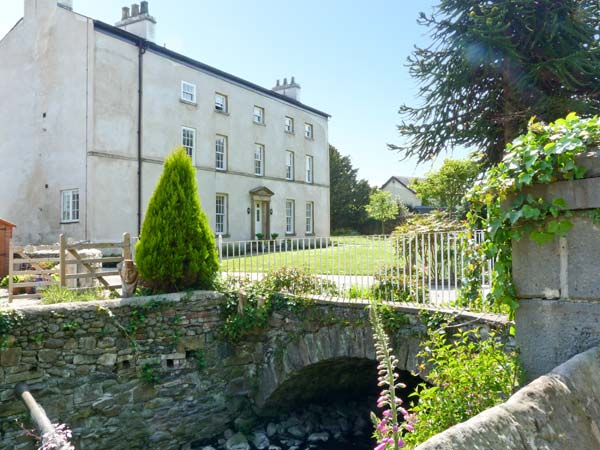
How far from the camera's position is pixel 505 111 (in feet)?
39.5

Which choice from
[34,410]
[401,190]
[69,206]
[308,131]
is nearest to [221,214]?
[69,206]

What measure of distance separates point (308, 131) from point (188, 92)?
32.3 feet

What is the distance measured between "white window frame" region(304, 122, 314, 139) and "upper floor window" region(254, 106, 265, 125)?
3.98 m

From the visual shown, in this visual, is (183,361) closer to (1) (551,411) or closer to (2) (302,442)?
(2) (302,442)

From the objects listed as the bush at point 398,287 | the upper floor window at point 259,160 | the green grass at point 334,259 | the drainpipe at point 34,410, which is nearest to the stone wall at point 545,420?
the bush at point 398,287

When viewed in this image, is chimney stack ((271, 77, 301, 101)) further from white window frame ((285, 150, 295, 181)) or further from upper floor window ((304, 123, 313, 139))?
white window frame ((285, 150, 295, 181))

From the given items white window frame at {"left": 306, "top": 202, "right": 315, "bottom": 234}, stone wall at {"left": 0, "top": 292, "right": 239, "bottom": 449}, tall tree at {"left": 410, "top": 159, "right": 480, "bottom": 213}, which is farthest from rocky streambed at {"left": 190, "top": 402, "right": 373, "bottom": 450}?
white window frame at {"left": 306, "top": 202, "right": 315, "bottom": 234}

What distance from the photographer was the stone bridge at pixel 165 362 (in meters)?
7.20

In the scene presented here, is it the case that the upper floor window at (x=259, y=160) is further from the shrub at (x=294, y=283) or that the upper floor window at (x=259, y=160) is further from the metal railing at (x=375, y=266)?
the shrub at (x=294, y=283)

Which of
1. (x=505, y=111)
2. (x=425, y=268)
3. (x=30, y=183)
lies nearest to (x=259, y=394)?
(x=425, y=268)

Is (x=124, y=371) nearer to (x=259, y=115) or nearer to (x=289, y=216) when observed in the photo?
(x=259, y=115)

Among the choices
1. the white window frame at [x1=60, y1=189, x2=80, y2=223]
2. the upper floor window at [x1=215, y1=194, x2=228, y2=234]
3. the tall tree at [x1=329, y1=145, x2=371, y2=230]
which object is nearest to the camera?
the white window frame at [x1=60, y1=189, x2=80, y2=223]

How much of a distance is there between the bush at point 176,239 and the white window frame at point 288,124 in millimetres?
18673

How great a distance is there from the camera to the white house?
18.0m
